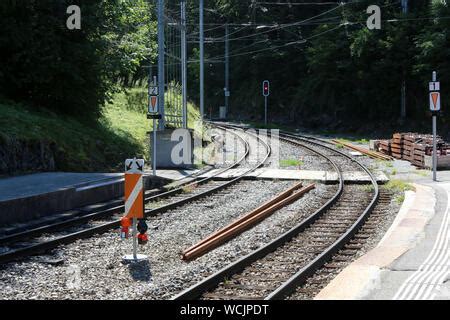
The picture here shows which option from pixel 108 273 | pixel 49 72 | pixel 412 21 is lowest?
pixel 108 273

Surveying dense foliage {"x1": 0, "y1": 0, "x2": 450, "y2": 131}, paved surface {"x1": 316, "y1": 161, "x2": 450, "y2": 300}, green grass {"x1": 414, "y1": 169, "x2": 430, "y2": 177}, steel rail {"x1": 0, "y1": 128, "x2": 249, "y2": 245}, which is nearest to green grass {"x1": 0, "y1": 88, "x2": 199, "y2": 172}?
dense foliage {"x1": 0, "y1": 0, "x2": 450, "y2": 131}

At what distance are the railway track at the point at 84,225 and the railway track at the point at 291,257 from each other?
3260mm

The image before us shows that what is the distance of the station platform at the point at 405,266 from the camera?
291 inches

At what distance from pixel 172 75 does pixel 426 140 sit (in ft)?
33.8

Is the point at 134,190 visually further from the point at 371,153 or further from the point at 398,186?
the point at 371,153

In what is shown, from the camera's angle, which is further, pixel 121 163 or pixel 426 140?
pixel 426 140

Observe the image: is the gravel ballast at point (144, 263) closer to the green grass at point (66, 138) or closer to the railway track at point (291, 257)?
the railway track at point (291, 257)

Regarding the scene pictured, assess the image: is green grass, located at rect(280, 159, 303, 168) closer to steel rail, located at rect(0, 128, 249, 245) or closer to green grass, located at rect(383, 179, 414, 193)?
steel rail, located at rect(0, 128, 249, 245)

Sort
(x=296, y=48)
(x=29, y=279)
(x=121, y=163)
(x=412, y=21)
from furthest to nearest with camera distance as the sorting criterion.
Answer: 1. (x=296, y=48)
2. (x=412, y=21)
3. (x=121, y=163)
4. (x=29, y=279)

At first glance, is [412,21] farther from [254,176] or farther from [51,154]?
[51,154]

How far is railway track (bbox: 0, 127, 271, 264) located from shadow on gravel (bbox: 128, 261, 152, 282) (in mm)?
1850

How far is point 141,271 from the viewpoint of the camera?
898 centimetres

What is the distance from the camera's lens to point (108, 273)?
8.88 metres
